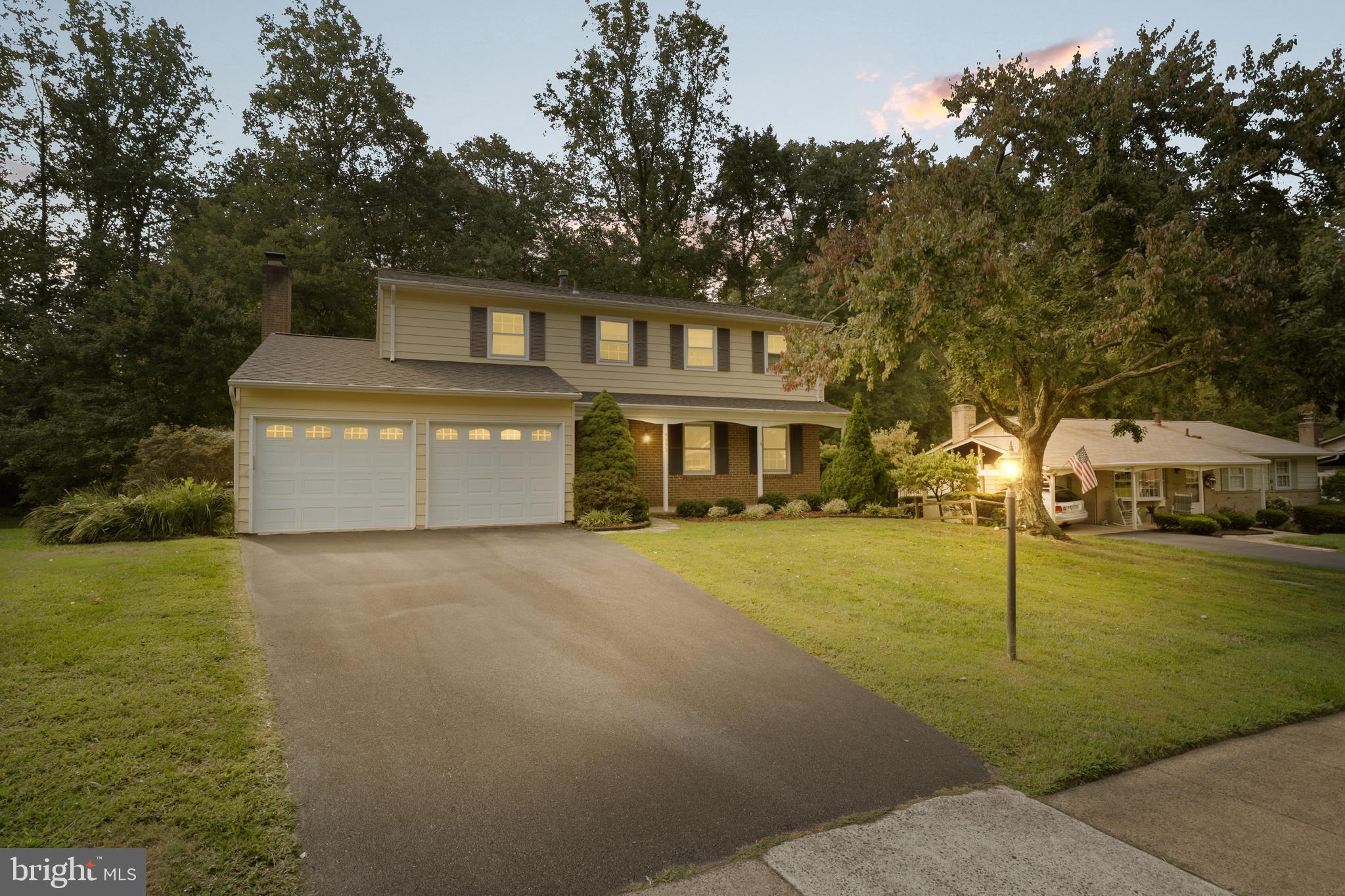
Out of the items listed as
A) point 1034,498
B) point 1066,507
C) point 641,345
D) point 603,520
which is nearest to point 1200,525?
point 1066,507

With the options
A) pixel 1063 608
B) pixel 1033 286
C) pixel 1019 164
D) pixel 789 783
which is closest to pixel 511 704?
pixel 789 783

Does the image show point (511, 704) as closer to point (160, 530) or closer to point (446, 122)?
point (160, 530)

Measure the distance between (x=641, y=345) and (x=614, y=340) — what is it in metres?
0.84

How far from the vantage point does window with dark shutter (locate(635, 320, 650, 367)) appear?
18.3 meters

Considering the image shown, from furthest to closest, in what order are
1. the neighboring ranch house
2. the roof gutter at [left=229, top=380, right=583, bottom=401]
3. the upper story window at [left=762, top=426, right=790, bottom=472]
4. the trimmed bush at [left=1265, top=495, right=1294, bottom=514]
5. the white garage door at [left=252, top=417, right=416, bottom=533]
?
the trimmed bush at [left=1265, top=495, right=1294, bottom=514], the neighboring ranch house, the upper story window at [left=762, top=426, right=790, bottom=472], the white garage door at [left=252, top=417, right=416, bottom=533], the roof gutter at [left=229, top=380, right=583, bottom=401]

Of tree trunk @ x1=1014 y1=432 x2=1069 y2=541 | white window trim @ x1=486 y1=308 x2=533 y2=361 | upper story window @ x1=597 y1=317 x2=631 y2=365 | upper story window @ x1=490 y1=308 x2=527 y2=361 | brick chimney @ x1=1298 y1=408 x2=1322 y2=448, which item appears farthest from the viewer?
brick chimney @ x1=1298 y1=408 x2=1322 y2=448

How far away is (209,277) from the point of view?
21.9 metres

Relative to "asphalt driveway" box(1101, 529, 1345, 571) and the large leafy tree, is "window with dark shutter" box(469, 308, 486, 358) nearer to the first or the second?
the large leafy tree

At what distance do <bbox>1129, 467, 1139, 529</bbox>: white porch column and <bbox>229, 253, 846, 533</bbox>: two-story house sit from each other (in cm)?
1301

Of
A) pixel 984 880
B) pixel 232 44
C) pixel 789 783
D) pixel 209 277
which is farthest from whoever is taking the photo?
pixel 232 44

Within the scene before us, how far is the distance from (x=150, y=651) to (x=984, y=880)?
6240mm

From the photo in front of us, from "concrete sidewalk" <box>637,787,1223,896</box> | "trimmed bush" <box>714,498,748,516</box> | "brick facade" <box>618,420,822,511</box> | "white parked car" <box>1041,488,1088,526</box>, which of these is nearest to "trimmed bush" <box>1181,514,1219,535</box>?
"white parked car" <box>1041,488,1088,526</box>

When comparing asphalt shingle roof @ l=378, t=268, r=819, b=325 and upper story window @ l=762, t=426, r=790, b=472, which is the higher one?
asphalt shingle roof @ l=378, t=268, r=819, b=325

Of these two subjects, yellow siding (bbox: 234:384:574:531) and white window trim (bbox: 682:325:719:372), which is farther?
white window trim (bbox: 682:325:719:372)
